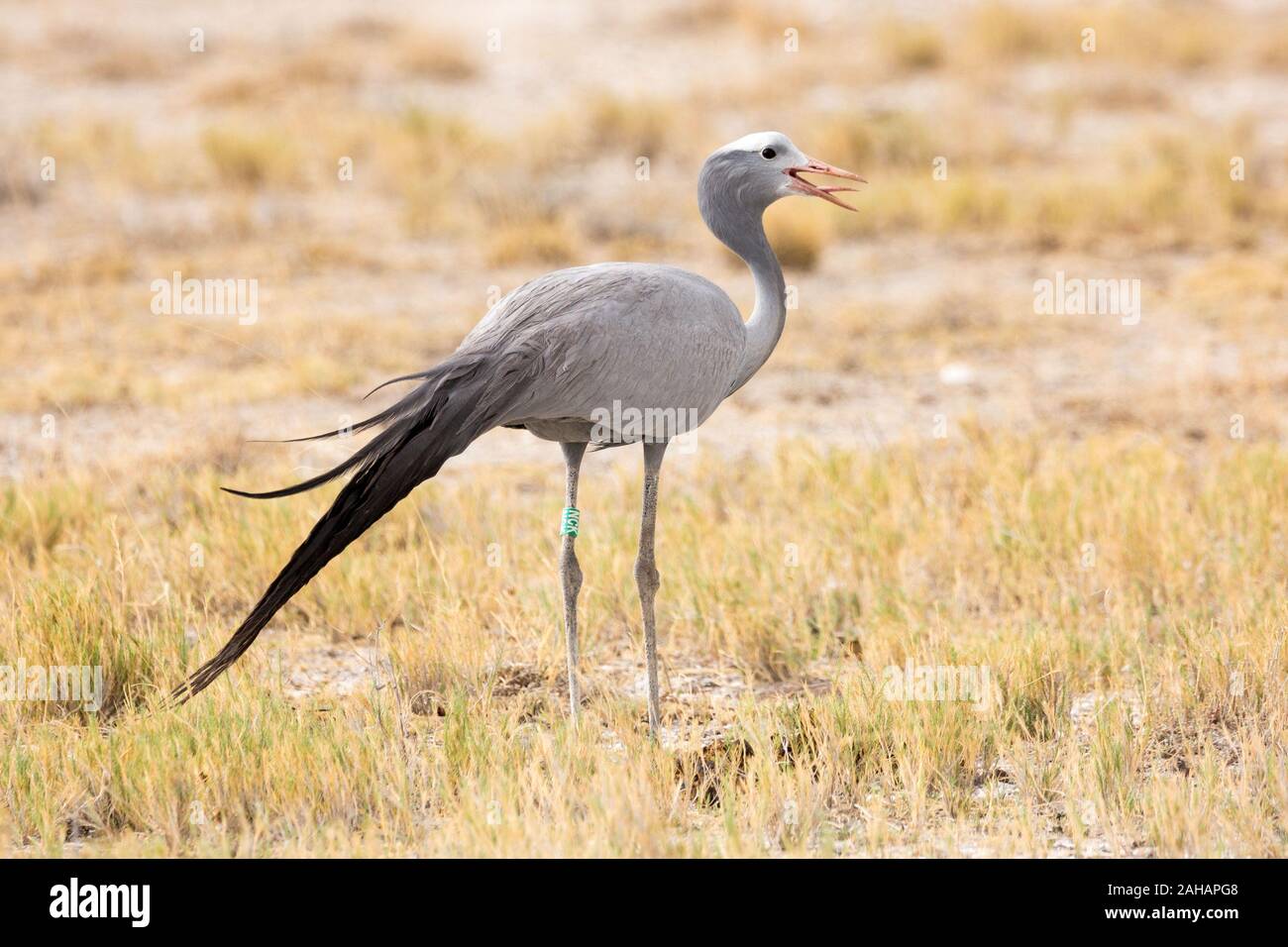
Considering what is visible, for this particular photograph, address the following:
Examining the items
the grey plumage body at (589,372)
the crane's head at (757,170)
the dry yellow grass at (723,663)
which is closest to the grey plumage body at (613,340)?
the grey plumage body at (589,372)

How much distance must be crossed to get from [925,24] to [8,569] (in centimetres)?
1432

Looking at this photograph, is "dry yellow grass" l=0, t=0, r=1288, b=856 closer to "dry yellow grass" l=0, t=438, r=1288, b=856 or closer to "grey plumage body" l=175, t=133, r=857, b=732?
"dry yellow grass" l=0, t=438, r=1288, b=856

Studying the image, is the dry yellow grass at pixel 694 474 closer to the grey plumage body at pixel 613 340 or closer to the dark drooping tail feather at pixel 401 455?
the dark drooping tail feather at pixel 401 455

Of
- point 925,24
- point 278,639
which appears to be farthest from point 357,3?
point 278,639

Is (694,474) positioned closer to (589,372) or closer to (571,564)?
(571,564)

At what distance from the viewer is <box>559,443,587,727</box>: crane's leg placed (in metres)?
5.39

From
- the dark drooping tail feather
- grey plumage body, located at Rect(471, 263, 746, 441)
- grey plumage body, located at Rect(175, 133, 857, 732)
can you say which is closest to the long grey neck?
grey plumage body, located at Rect(175, 133, 857, 732)

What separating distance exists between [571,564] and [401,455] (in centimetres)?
106

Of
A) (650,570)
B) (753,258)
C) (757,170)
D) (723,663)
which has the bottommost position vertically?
(723,663)

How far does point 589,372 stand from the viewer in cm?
491

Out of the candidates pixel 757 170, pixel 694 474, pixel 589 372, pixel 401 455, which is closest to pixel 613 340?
pixel 589 372

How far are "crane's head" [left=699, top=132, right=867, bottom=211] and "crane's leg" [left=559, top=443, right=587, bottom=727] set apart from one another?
980 millimetres

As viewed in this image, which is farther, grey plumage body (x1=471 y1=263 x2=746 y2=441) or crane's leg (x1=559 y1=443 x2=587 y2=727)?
crane's leg (x1=559 y1=443 x2=587 y2=727)

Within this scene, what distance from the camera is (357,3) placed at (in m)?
22.2
